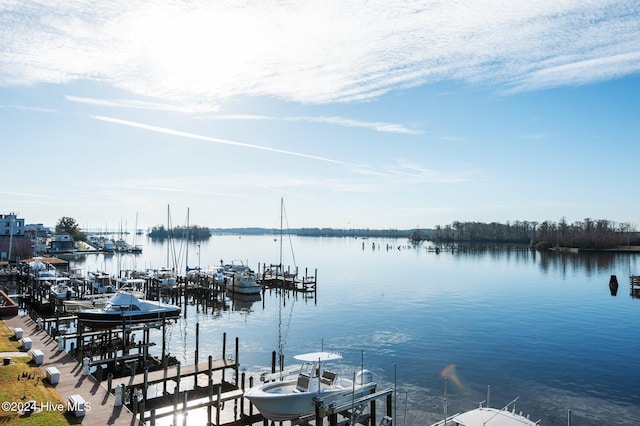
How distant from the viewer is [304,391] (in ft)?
83.6

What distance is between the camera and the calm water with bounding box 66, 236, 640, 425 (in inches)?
1293

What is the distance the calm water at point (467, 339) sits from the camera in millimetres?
32844

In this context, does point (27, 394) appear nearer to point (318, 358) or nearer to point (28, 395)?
point (28, 395)

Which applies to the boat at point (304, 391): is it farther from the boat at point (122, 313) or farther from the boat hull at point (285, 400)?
the boat at point (122, 313)

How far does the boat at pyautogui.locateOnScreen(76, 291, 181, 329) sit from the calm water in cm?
398

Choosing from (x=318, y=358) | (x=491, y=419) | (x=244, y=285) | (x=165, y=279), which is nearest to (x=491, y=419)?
(x=491, y=419)

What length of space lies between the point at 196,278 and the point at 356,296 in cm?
3172

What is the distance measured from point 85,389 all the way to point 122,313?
19.4m

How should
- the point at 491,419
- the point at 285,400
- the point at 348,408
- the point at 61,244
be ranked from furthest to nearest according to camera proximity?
the point at 61,244, the point at 348,408, the point at 285,400, the point at 491,419

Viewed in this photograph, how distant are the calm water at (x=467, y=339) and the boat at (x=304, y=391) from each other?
2.91m

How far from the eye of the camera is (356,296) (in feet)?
269

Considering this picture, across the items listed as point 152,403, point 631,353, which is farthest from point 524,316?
point 152,403

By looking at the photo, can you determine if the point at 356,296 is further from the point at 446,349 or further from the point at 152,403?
the point at 152,403

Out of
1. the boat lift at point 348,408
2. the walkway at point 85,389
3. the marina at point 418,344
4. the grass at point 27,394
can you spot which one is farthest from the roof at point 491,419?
the grass at point 27,394
